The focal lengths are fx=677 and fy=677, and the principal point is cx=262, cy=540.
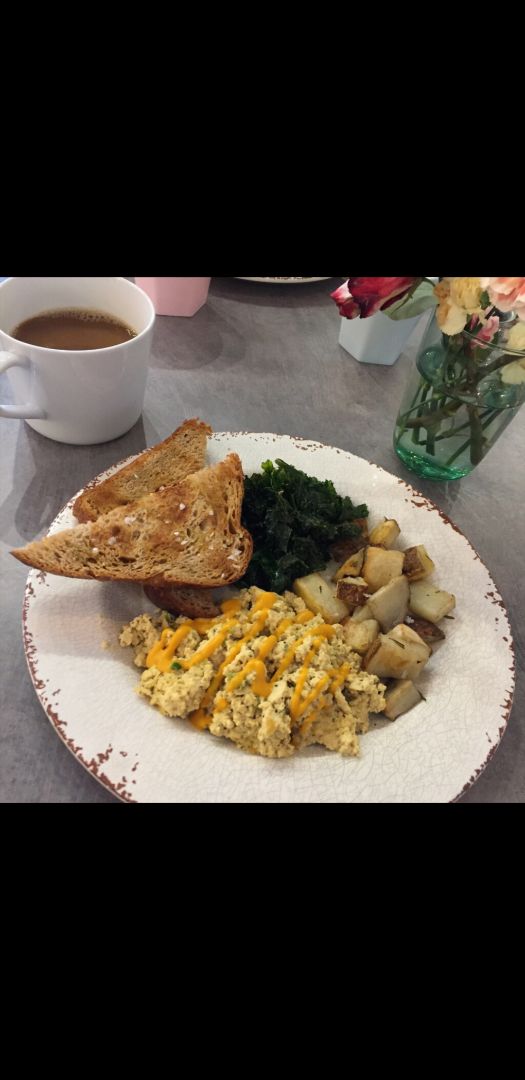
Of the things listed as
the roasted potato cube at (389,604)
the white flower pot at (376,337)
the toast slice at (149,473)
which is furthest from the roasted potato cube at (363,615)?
the white flower pot at (376,337)

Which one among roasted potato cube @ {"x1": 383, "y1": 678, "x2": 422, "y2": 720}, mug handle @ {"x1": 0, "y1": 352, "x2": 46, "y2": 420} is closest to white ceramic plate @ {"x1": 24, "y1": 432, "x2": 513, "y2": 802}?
roasted potato cube @ {"x1": 383, "y1": 678, "x2": 422, "y2": 720}

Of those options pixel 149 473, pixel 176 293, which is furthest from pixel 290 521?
pixel 176 293

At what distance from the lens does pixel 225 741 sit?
1.31 meters

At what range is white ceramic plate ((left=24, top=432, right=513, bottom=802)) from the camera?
122cm

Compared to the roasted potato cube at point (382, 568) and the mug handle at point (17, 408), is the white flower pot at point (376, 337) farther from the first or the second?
the mug handle at point (17, 408)

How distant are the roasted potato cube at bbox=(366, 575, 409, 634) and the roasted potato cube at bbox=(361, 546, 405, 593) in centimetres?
3

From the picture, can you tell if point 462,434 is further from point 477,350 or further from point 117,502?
point 117,502

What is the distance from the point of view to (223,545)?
1583 millimetres

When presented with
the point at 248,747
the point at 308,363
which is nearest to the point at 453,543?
the point at 248,747

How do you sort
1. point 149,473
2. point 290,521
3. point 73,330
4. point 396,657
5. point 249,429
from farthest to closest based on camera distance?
1. point 249,429
2. point 73,330
3. point 149,473
4. point 290,521
5. point 396,657

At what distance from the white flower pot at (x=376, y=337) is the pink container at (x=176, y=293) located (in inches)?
22.1

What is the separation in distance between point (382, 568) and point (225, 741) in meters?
0.56

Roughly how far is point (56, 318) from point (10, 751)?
1187mm

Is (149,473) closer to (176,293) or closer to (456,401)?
(456,401)
